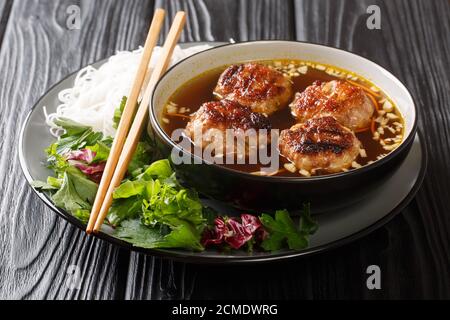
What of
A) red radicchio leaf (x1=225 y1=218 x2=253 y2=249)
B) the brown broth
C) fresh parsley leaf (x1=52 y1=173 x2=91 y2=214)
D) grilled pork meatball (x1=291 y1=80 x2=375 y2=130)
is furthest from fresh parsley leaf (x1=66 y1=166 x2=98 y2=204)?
grilled pork meatball (x1=291 y1=80 x2=375 y2=130)

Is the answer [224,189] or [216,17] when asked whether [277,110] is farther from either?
[216,17]

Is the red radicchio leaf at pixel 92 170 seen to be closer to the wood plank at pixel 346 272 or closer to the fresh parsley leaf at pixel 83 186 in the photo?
the fresh parsley leaf at pixel 83 186

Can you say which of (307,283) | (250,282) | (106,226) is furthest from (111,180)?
(307,283)

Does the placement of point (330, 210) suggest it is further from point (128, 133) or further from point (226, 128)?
point (128, 133)

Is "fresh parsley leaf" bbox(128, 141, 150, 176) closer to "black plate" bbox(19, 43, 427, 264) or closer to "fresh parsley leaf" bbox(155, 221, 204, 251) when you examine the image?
"black plate" bbox(19, 43, 427, 264)

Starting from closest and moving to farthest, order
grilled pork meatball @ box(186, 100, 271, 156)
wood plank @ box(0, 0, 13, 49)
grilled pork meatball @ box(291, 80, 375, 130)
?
grilled pork meatball @ box(186, 100, 271, 156) < grilled pork meatball @ box(291, 80, 375, 130) < wood plank @ box(0, 0, 13, 49)

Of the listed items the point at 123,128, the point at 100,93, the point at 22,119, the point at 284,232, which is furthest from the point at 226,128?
the point at 22,119

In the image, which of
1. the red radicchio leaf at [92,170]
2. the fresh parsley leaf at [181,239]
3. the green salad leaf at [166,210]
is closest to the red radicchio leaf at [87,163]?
the red radicchio leaf at [92,170]
